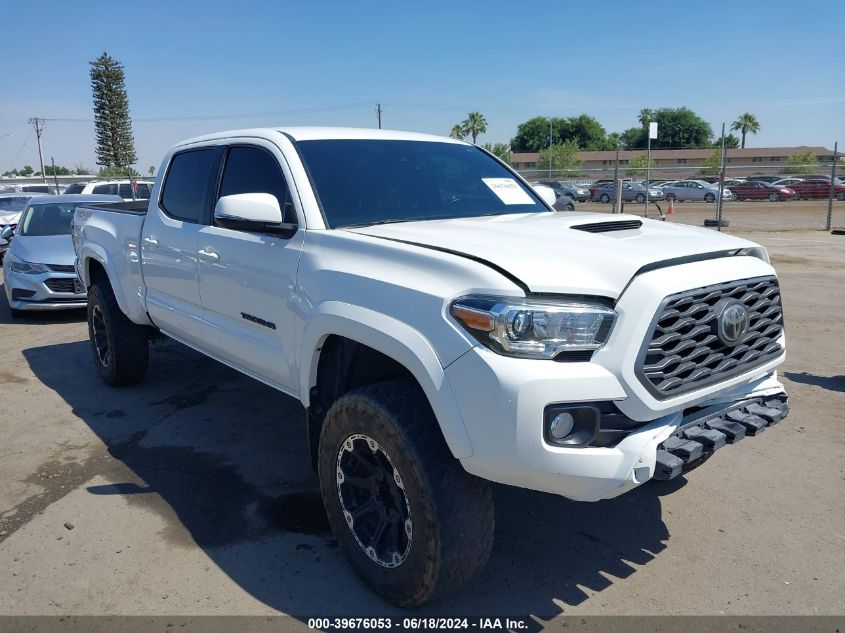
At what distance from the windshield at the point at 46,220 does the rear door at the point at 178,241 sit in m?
5.96

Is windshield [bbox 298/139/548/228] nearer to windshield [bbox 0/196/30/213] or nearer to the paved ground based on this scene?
the paved ground

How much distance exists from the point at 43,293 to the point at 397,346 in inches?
310

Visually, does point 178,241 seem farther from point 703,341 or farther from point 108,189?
point 108,189

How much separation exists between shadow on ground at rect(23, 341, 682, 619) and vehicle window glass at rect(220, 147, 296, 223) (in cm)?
161

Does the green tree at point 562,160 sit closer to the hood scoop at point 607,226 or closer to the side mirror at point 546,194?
the side mirror at point 546,194

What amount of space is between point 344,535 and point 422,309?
1.17 meters

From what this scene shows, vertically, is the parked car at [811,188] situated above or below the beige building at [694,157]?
below

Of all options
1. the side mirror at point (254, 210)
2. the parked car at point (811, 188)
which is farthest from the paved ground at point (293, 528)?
the parked car at point (811, 188)

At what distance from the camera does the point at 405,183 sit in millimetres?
3930

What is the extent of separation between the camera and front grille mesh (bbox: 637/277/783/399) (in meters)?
2.53

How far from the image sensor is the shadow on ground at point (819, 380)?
5.50m

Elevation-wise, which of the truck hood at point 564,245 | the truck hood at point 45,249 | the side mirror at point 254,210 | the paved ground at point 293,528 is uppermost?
the side mirror at point 254,210

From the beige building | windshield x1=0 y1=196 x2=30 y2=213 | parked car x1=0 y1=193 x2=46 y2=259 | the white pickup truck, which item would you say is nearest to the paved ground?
the white pickup truck

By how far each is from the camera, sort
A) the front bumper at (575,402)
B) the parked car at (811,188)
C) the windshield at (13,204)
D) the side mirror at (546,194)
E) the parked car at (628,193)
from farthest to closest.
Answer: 1. the parked car at (628,193)
2. the parked car at (811,188)
3. the windshield at (13,204)
4. the side mirror at (546,194)
5. the front bumper at (575,402)
